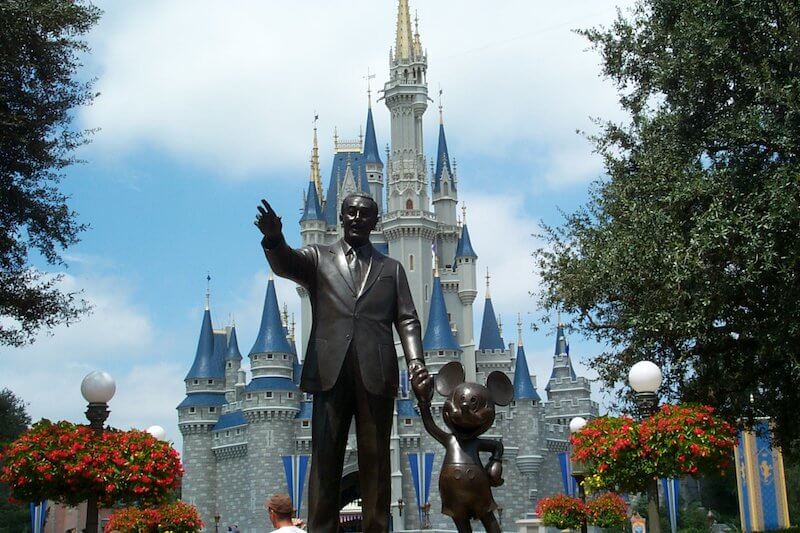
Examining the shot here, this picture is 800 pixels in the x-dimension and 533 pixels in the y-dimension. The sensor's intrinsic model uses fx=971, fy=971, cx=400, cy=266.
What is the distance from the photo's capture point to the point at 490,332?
199 feet

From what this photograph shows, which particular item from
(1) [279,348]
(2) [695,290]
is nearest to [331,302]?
(2) [695,290]

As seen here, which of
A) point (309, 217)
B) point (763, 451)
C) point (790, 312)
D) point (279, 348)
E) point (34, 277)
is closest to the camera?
point (790, 312)

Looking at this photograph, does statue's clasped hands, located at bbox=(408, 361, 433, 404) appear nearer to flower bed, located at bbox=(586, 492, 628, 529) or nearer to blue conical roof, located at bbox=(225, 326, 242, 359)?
flower bed, located at bbox=(586, 492, 628, 529)

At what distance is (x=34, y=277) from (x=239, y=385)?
139ft

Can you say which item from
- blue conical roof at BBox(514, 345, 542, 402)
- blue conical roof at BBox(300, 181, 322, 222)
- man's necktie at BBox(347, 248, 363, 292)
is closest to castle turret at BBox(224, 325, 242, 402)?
blue conical roof at BBox(300, 181, 322, 222)

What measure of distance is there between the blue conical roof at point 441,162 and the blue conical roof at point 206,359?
680 inches

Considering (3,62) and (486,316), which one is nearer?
(3,62)

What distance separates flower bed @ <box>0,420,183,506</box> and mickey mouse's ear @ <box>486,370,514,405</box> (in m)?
3.86

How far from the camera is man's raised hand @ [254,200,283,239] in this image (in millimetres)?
5312

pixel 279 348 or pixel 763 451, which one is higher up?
pixel 279 348

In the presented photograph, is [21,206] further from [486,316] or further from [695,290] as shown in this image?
[486,316]

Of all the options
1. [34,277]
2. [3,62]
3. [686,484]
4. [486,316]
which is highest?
[486,316]

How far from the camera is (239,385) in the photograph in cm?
5578

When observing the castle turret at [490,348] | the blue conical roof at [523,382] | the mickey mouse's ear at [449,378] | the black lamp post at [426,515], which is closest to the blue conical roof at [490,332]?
the castle turret at [490,348]
